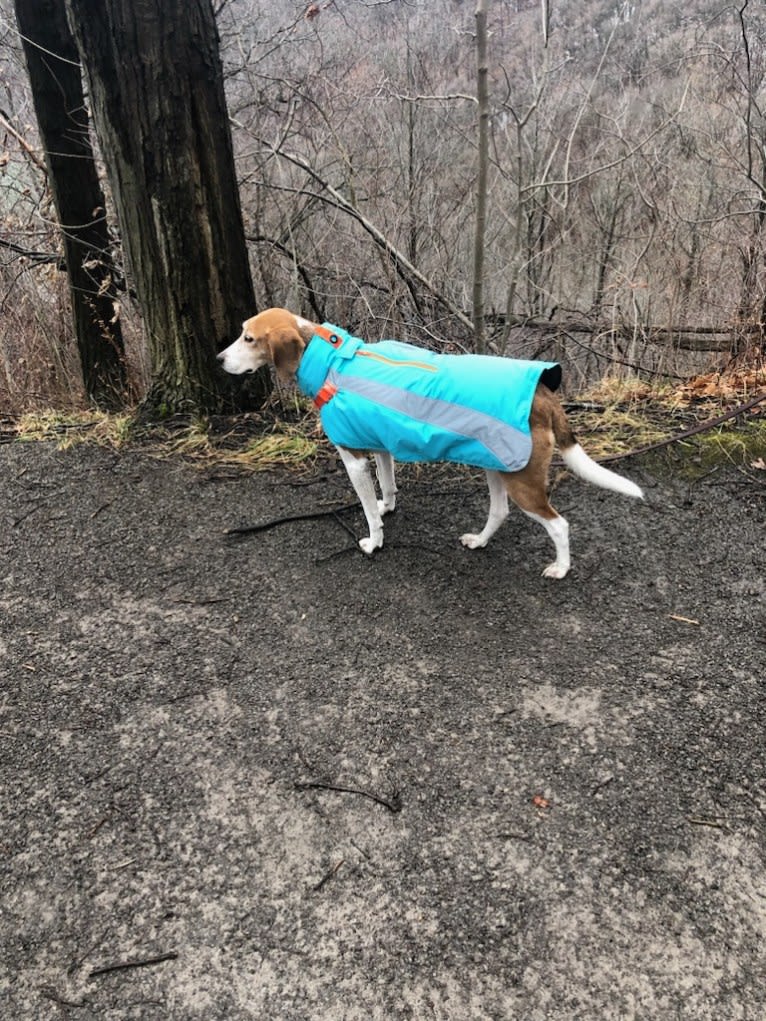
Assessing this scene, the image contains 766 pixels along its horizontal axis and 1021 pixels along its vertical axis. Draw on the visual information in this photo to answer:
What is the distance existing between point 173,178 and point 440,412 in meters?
2.80

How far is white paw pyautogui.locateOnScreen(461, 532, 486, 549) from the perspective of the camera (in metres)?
3.79

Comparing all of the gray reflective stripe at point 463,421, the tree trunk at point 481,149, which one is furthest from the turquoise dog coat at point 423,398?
the tree trunk at point 481,149

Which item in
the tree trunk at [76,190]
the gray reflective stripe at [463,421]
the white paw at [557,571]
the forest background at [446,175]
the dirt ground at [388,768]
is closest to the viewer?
the dirt ground at [388,768]

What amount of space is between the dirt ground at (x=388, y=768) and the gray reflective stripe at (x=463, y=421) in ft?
2.48

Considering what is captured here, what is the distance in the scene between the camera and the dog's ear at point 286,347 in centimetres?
371

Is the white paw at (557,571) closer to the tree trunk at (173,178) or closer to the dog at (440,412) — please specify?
the dog at (440,412)

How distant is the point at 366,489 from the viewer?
371 centimetres

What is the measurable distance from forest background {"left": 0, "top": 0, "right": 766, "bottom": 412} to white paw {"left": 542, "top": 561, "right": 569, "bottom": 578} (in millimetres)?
3243

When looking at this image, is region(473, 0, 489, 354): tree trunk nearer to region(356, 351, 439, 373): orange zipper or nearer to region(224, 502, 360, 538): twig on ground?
region(356, 351, 439, 373): orange zipper

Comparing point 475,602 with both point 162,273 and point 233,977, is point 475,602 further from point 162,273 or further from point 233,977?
point 162,273

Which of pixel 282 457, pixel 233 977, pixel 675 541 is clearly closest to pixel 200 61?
pixel 282 457

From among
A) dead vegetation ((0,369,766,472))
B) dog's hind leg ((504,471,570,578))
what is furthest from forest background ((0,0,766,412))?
dog's hind leg ((504,471,570,578))

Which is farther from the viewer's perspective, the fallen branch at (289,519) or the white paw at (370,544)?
the fallen branch at (289,519)

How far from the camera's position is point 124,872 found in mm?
2199
